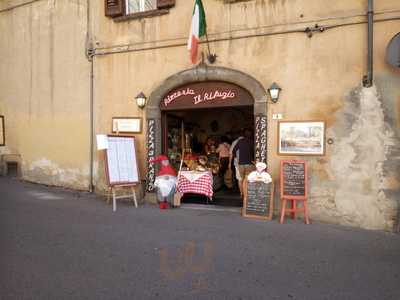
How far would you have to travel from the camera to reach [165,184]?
7.16 metres

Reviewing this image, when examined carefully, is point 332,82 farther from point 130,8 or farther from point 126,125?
point 130,8

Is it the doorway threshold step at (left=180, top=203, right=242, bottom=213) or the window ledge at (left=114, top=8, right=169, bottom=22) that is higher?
the window ledge at (left=114, top=8, right=169, bottom=22)

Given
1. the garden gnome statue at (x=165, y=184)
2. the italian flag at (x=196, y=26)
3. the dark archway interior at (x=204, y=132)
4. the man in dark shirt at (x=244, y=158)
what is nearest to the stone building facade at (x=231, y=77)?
the italian flag at (x=196, y=26)

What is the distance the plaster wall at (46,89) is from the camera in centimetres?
866

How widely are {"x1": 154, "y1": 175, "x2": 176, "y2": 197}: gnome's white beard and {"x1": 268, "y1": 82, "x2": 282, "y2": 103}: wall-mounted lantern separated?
2781mm

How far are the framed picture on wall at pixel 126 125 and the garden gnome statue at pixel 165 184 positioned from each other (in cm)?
106

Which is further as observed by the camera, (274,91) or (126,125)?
(126,125)

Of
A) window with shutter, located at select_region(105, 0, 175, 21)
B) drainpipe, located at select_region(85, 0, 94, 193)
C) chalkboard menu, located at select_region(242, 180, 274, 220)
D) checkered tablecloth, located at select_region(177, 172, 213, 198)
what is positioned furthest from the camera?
drainpipe, located at select_region(85, 0, 94, 193)

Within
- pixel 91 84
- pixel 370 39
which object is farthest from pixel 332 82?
pixel 91 84

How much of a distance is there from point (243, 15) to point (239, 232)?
4408 millimetres

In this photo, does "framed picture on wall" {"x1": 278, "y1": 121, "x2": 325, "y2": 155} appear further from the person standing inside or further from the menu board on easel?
the menu board on easel

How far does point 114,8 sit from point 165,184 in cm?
449

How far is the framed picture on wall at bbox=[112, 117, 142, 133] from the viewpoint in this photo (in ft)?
25.7

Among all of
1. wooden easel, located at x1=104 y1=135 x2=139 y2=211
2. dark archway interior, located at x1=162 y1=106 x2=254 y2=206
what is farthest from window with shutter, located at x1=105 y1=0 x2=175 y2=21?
wooden easel, located at x1=104 y1=135 x2=139 y2=211
